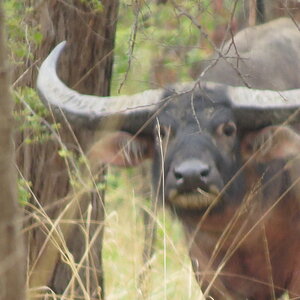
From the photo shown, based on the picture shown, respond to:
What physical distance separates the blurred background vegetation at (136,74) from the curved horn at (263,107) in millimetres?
352

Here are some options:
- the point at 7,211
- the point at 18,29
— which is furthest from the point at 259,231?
the point at 7,211

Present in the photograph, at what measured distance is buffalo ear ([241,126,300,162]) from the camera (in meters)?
5.41

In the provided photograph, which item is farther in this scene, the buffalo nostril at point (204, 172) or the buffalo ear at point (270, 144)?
the buffalo ear at point (270, 144)

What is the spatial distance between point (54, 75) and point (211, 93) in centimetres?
81

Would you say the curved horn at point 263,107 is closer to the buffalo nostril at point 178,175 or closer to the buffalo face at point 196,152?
the buffalo face at point 196,152

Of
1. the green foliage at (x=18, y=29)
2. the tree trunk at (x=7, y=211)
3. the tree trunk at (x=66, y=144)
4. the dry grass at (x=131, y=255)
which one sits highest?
the tree trunk at (x=7, y=211)

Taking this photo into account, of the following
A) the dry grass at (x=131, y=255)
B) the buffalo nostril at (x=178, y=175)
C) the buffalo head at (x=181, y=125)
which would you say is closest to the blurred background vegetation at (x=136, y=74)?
the dry grass at (x=131, y=255)

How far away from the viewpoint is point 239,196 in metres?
5.38

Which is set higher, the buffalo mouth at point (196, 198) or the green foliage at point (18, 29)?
the green foliage at point (18, 29)

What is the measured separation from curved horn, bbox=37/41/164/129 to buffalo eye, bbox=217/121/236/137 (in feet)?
1.27

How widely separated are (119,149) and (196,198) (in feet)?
2.44

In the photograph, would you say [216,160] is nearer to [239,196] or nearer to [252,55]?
[239,196]

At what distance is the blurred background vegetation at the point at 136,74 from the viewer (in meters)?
4.96

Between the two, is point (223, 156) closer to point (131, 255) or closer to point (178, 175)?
point (178, 175)
